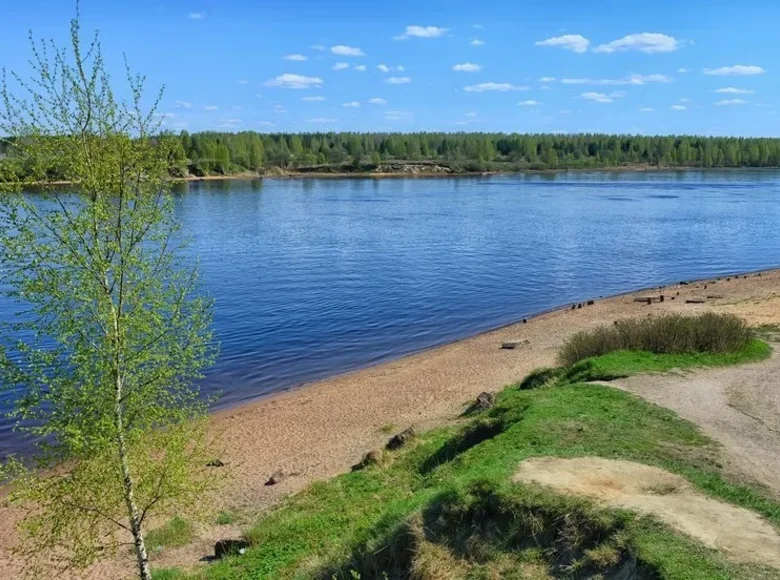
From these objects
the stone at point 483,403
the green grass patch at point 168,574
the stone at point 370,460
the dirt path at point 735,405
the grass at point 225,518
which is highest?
the dirt path at point 735,405

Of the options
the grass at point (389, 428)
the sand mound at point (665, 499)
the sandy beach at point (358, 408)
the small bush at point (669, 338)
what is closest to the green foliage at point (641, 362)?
the small bush at point (669, 338)

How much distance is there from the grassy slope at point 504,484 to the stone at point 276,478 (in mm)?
1744

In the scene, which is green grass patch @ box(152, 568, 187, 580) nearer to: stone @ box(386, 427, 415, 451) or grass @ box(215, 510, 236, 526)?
grass @ box(215, 510, 236, 526)

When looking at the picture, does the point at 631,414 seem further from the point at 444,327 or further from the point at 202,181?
the point at 202,181

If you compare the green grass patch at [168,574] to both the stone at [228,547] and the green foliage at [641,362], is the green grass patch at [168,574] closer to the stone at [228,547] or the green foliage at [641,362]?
the stone at [228,547]

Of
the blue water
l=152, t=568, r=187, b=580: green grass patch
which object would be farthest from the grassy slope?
the blue water

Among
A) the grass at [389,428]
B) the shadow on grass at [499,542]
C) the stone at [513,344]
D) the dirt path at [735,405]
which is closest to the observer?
the shadow on grass at [499,542]

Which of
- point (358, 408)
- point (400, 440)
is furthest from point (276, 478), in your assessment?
point (358, 408)

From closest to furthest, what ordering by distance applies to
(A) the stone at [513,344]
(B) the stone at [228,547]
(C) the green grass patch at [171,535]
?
(B) the stone at [228,547]
(C) the green grass patch at [171,535]
(A) the stone at [513,344]

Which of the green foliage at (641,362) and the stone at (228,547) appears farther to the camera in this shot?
the green foliage at (641,362)

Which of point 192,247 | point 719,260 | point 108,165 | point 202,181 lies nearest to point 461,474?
point 108,165

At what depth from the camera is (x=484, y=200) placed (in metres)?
108

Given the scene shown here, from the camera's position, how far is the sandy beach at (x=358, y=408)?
55.4 ft

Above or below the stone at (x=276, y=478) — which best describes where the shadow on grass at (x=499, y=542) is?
above
